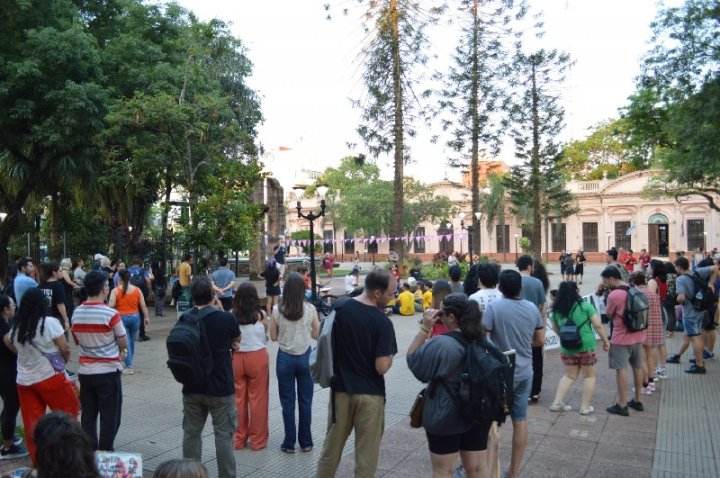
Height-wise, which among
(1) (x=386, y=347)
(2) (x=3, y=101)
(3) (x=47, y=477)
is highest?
(2) (x=3, y=101)

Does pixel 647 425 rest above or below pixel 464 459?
below

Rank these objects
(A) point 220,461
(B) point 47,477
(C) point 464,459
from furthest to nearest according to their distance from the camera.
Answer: (A) point 220,461, (C) point 464,459, (B) point 47,477

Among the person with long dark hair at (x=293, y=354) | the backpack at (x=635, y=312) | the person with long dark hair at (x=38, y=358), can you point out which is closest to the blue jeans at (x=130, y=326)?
the person with long dark hair at (x=38, y=358)

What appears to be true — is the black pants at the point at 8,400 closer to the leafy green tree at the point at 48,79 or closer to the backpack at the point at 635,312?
the backpack at the point at 635,312

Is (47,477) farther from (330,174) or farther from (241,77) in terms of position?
(330,174)

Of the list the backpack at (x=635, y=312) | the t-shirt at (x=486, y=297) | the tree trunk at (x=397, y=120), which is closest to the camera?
the t-shirt at (x=486, y=297)

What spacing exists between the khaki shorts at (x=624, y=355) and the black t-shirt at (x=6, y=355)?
→ 5823 mm

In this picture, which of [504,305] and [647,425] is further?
[647,425]

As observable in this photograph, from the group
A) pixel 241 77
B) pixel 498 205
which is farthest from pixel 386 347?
pixel 498 205

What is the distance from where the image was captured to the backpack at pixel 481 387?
3096 millimetres

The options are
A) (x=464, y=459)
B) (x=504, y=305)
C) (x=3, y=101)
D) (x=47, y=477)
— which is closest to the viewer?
(x=47, y=477)

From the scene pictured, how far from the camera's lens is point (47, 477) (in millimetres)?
2145

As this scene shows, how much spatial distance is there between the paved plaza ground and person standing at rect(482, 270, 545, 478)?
21.0 inches

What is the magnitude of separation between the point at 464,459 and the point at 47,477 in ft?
7.43
